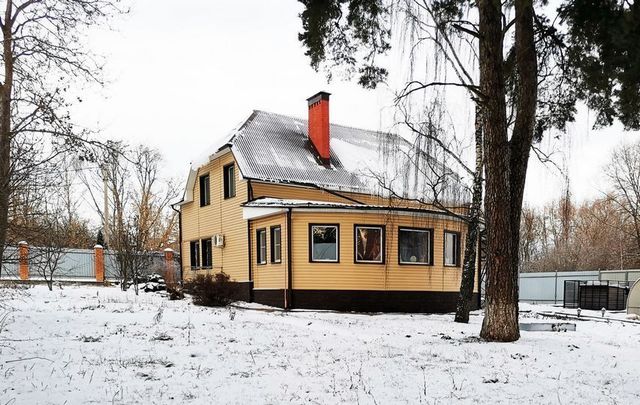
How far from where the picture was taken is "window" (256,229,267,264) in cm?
1688

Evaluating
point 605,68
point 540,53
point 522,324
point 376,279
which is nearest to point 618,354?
point 522,324

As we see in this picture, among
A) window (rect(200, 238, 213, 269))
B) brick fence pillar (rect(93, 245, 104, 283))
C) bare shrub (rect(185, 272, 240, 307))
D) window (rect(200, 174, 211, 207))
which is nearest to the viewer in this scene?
bare shrub (rect(185, 272, 240, 307))

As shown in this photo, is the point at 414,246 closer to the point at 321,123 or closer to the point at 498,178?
the point at 321,123

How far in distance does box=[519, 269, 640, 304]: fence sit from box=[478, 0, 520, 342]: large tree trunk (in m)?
18.3

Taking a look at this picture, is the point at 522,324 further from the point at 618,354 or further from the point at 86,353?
the point at 86,353

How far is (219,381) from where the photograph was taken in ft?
18.0

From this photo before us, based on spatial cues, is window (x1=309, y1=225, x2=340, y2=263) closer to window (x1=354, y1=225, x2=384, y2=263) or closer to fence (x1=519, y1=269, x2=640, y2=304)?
window (x1=354, y1=225, x2=384, y2=263)

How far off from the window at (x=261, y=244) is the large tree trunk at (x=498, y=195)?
9.53 meters

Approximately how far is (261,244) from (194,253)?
20.1 feet

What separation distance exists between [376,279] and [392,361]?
28.2 feet

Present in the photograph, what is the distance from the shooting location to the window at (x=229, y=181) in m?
18.6

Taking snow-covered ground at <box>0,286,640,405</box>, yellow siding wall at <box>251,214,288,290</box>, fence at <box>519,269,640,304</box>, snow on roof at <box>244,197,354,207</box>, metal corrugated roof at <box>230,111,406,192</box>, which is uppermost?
metal corrugated roof at <box>230,111,406,192</box>

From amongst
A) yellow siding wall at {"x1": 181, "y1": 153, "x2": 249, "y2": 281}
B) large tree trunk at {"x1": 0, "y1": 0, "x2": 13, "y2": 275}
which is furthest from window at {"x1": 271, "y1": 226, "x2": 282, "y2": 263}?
large tree trunk at {"x1": 0, "y1": 0, "x2": 13, "y2": 275}

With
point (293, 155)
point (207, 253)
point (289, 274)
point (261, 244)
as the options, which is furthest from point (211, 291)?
point (207, 253)
